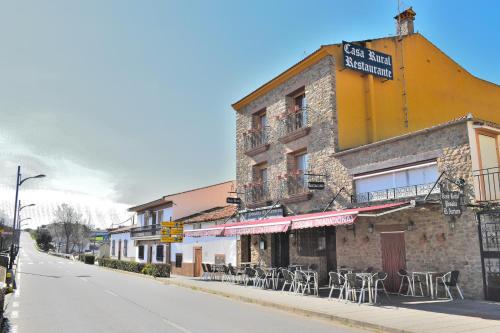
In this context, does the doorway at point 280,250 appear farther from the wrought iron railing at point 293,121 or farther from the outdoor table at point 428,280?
the outdoor table at point 428,280

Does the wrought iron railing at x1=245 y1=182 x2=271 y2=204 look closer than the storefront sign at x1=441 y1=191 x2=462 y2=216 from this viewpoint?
No

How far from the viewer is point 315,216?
1501 centimetres

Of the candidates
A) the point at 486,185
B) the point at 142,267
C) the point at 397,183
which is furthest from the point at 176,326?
the point at 142,267

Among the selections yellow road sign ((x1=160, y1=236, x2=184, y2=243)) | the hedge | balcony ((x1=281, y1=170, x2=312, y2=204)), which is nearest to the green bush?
the hedge

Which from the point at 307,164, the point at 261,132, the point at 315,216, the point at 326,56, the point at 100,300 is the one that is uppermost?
the point at 326,56

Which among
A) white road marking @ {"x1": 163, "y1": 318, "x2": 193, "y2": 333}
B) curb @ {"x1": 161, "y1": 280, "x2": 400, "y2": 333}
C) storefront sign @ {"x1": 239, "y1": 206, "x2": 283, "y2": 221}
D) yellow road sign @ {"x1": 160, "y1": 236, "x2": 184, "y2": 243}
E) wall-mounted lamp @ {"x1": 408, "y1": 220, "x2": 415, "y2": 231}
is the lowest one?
curb @ {"x1": 161, "y1": 280, "x2": 400, "y2": 333}

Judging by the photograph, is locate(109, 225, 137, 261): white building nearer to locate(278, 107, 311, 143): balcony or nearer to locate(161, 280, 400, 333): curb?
locate(278, 107, 311, 143): balcony

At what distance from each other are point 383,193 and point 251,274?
7134 mm

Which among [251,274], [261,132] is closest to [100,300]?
[251,274]

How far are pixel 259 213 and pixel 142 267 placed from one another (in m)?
11.8

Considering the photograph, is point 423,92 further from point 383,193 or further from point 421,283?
point 421,283

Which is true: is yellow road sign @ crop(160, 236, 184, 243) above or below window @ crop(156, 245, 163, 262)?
above

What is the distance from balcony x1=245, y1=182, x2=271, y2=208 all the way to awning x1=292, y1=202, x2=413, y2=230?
6.27m

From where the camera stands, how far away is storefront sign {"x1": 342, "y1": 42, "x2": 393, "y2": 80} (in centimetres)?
1852
